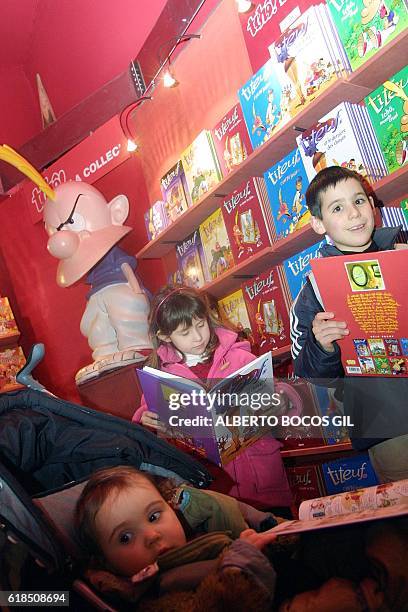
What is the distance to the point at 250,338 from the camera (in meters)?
2.58

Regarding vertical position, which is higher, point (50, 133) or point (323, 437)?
point (50, 133)

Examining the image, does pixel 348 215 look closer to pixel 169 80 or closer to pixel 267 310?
pixel 267 310

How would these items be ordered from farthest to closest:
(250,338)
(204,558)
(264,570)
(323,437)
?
(250,338), (323,437), (204,558), (264,570)

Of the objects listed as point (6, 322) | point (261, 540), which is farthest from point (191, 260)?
point (261, 540)

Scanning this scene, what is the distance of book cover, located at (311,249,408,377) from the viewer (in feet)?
4.30

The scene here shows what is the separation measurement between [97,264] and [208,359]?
1469 millimetres

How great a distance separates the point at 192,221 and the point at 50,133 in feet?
5.48

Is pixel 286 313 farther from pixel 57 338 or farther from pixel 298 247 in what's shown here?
pixel 57 338

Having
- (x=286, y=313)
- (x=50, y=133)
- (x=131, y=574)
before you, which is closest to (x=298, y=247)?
(x=286, y=313)

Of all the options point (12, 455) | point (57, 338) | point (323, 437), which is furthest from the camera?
point (57, 338)

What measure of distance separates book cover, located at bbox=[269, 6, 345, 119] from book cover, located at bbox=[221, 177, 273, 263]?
0.37m

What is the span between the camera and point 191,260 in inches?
120

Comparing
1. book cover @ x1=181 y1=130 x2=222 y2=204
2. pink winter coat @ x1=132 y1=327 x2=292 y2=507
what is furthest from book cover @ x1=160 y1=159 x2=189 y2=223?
pink winter coat @ x1=132 y1=327 x2=292 y2=507

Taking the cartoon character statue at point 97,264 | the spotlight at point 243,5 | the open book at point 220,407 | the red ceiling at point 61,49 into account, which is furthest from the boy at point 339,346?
the red ceiling at point 61,49
